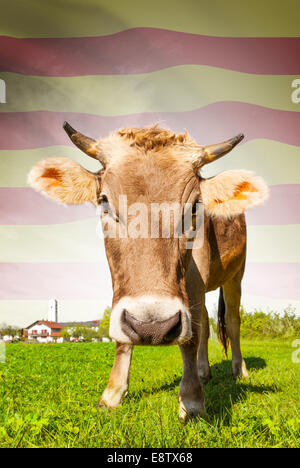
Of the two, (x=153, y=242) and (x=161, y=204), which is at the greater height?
(x=161, y=204)

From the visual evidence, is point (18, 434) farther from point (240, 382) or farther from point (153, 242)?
point (240, 382)

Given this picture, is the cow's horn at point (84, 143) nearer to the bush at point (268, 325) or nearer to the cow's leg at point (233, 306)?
the cow's leg at point (233, 306)

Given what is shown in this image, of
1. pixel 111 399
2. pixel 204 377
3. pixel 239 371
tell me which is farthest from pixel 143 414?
pixel 239 371

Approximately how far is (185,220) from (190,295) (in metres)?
1.07

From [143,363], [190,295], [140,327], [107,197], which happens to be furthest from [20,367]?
[140,327]

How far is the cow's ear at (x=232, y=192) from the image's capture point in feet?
12.3

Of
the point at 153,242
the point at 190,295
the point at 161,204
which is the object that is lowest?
the point at 190,295

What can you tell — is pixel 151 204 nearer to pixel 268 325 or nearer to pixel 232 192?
pixel 232 192

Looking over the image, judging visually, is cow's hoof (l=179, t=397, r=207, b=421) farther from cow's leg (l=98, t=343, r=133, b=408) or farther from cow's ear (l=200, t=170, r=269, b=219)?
cow's ear (l=200, t=170, r=269, b=219)

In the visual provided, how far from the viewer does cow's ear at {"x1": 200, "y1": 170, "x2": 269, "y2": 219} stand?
3.76 meters

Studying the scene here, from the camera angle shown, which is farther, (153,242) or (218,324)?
(218,324)

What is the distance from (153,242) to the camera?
2.80m

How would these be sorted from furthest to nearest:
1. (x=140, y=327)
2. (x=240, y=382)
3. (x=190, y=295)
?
(x=240, y=382) → (x=190, y=295) → (x=140, y=327)
